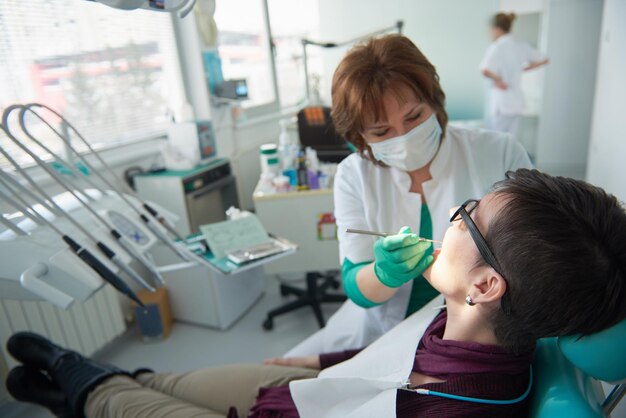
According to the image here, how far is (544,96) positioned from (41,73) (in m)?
4.35

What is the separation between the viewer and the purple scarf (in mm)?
833

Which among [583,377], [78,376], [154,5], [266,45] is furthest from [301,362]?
[266,45]

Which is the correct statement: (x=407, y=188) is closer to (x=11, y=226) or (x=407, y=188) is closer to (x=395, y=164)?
(x=395, y=164)

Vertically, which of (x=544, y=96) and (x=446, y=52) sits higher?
(x=446, y=52)

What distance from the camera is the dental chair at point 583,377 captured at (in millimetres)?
632

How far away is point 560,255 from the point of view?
2.23 feet

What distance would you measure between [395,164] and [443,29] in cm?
358

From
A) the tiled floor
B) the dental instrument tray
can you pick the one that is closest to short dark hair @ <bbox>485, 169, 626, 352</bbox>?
the dental instrument tray

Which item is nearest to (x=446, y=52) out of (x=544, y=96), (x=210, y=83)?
(x=544, y=96)

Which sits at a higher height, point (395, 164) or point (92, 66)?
point (92, 66)

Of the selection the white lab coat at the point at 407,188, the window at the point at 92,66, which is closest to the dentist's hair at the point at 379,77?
the white lab coat at the point at 407,188

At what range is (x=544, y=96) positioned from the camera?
4.20 m

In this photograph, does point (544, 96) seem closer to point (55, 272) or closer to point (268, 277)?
point (268, 277)

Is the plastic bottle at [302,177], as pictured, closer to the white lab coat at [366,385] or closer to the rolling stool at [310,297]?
the rolling stool at [310,297]
